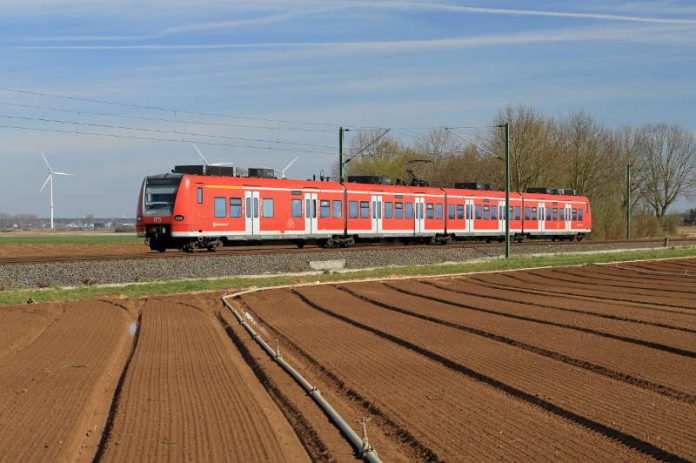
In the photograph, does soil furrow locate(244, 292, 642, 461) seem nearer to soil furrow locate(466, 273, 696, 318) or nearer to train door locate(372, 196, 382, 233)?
soil furrow locate(466, 273, 696, 318)

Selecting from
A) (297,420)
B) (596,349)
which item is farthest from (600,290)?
(297,420)

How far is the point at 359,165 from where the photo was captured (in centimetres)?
7512

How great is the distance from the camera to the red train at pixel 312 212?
31.5 meters

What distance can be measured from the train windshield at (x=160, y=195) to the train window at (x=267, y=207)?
4.36 m

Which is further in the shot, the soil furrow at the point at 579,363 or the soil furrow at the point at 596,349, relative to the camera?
the soil furrow at the point at 596,349

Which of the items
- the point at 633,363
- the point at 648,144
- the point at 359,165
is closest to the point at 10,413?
the point at 633,363

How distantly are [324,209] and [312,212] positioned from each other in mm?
822

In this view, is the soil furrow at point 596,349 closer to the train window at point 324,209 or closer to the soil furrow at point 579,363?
the soil furrow at point 579,363

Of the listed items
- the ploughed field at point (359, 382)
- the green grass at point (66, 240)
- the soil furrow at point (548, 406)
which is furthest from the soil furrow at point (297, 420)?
the green grass at point (66, 240)

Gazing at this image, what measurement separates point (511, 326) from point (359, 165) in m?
59.6

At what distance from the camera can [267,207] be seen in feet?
113

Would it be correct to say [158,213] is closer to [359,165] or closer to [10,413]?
[10,413]

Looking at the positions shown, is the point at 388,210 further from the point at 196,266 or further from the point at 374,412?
the point at 374,412

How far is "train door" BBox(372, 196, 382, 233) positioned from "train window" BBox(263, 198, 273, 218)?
24.6 ft
